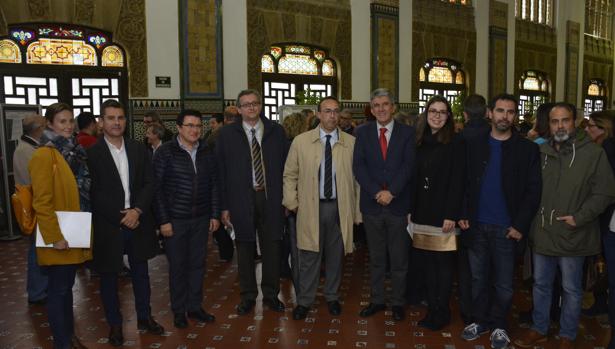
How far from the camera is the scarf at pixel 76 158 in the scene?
315 centimetres

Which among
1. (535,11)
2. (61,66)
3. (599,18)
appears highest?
(599,18)

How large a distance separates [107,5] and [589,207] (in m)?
7.87

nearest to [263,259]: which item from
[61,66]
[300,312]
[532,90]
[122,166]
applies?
[300,312]

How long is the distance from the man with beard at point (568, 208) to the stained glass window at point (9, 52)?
7.60m

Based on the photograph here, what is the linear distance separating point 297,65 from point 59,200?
852cm

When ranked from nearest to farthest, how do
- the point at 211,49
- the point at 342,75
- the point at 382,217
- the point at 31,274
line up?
1. the point at 382,217
2. the point at 31,274
3. the point at 211,49
4. the point at 342,75

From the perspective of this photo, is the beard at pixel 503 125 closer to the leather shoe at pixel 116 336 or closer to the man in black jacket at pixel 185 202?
the man in black jacket at pixel 185 202

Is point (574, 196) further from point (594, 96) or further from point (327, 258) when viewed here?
point (594, 96)

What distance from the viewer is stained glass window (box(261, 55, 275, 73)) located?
10.5m

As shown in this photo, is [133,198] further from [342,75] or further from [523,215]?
[342,75]

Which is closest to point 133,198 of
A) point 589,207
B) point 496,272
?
point 496,272

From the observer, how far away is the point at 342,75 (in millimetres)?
11594

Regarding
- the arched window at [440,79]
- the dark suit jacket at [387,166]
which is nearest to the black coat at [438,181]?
the dark suit jacket at [387,166]

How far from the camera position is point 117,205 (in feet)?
11.1
